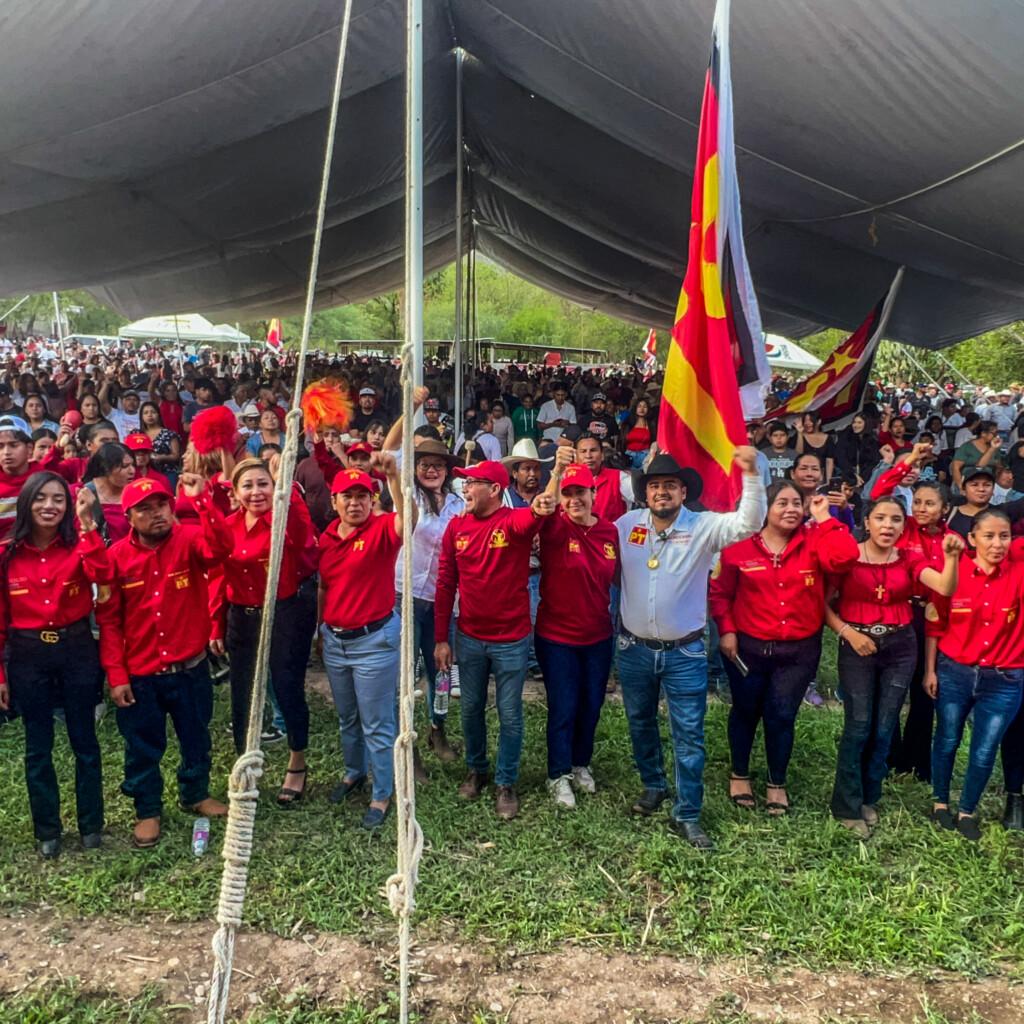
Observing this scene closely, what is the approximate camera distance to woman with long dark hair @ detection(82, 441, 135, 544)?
15.4 ft

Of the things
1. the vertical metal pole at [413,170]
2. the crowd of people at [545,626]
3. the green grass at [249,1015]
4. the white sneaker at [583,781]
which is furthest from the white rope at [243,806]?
the white sneaker at [583,781]

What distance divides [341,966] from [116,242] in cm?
983

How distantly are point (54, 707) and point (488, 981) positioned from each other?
Result: 2244mm

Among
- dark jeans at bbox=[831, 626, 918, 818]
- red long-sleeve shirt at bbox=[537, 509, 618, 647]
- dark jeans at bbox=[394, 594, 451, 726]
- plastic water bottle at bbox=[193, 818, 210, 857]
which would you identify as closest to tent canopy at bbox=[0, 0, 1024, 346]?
dark jeans at bbox=[831, 626, 918, 818]

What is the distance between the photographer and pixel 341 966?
10.3 ft

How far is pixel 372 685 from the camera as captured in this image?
12.8 ft

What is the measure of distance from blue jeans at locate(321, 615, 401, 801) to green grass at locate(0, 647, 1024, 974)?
0.34 meters

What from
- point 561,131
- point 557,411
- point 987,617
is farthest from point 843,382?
point 987,617

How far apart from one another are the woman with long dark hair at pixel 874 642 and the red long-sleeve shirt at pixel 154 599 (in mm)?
3003

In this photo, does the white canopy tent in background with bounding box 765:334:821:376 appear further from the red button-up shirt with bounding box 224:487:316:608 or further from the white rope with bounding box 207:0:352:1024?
the white rope with bounding box 207:0:352:1024

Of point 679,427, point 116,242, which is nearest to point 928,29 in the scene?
point 679,427

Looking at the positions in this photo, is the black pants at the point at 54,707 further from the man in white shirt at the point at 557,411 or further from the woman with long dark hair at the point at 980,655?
the man in white shirt at the point at 557,411

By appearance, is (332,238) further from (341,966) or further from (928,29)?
(341,966)

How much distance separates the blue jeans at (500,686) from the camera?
4.10 m
